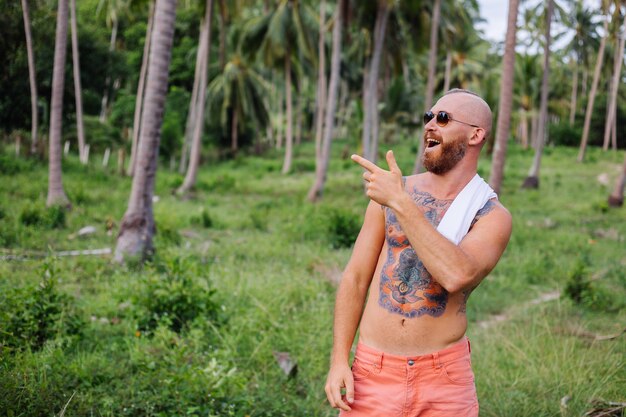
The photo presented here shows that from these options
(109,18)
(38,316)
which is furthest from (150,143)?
(109,18)

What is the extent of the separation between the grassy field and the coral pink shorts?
1.63 m

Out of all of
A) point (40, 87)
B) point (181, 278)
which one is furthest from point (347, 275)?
point (40, 87)

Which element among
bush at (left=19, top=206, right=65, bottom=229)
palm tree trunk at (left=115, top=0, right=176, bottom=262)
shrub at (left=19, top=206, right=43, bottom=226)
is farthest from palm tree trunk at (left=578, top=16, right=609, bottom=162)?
shrub at (left=19, top=206, right=43, bottom=226)

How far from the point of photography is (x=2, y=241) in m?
8.48

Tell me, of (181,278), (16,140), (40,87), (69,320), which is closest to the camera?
(69,320)

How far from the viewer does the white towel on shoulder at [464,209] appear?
2.15m

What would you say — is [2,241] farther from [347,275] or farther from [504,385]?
[347,275]

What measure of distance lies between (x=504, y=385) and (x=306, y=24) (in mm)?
20378

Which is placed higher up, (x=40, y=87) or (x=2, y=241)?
(x=40, y=87)

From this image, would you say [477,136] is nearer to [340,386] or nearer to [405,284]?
[405,284]

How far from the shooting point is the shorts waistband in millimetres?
2219

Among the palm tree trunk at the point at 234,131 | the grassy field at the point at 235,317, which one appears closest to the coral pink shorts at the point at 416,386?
the grassy field at the point at 235,317

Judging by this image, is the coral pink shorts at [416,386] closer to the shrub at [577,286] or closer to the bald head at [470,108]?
the bald head at [470,108]

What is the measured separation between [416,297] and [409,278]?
74 millimetres
